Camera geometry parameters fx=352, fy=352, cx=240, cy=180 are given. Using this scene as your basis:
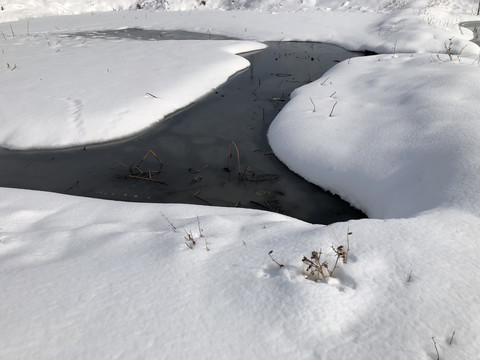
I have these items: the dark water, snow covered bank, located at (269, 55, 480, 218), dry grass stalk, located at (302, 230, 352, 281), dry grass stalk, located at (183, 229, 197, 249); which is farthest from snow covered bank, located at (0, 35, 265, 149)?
dry grass stalk, located at (302, 230, 352, 281)

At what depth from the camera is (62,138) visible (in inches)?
161

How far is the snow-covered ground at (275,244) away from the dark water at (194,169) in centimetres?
21

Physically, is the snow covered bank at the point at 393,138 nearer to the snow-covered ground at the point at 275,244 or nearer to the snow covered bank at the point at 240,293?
the snow-covered ground at the point at 275,244

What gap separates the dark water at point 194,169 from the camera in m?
3.21

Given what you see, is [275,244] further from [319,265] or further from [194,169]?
[194,169]

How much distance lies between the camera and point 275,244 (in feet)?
6.43

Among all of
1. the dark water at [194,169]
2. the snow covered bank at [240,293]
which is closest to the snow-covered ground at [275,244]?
the snow covered bank at [240,293]

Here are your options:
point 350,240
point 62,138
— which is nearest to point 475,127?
point 350,240

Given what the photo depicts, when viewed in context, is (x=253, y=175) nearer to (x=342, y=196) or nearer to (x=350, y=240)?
(x=342, y=196)

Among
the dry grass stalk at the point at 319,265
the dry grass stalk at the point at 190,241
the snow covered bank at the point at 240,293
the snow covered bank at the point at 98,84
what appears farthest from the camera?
the snow covered bank at the point at 98,84

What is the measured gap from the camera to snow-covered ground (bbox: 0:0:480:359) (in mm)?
1371

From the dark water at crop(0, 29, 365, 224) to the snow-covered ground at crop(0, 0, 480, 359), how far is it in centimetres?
21

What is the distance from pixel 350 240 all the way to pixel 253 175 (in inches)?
69.0

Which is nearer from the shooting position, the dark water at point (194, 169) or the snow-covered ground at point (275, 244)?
the snow-covered ground at point (275, 244)
